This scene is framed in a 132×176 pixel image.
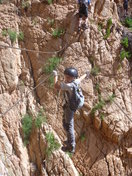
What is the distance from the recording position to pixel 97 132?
902cm

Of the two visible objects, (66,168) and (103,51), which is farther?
(103,51)

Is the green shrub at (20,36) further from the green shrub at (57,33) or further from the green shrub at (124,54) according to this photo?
the green shrub at (124,54)

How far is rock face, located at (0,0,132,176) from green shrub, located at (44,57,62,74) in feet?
0.34

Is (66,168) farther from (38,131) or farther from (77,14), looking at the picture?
(77,14)

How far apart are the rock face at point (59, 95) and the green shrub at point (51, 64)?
10cm

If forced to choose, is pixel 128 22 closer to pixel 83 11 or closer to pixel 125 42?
pixel 125 42

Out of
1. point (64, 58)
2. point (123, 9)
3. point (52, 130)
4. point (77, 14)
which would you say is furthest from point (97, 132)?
point (123, 9)

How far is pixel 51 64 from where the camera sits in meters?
9.26

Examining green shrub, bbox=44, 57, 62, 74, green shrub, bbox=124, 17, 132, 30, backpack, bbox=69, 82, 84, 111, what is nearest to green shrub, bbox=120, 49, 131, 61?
green shrub, bbox=124, 17, 132, 30

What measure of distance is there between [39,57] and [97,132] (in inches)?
140

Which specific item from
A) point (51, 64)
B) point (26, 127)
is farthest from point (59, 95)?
point (26, 127)

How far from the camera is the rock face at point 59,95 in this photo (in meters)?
8.73

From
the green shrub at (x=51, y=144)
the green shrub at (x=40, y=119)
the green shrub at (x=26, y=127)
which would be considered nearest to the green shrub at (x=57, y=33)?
the green shrub at (x=40, y=119)

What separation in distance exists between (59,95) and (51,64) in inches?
48.3
